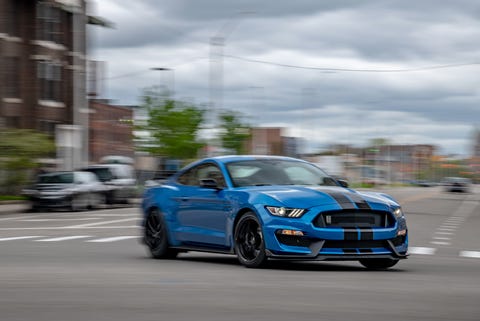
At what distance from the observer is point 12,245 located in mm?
19359

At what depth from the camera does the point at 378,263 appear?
44.3ft

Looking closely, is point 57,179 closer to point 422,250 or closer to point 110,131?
point 422,250

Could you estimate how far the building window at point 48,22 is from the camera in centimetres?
5631

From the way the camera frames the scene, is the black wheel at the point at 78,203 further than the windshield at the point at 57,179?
No

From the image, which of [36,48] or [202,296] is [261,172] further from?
[36,48]

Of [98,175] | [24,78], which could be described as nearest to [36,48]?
[24,78]

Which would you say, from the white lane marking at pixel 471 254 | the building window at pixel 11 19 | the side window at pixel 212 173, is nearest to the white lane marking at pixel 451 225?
the white lane marking at pixel 471 254

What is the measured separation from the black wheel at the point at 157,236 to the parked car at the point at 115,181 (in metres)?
27.6

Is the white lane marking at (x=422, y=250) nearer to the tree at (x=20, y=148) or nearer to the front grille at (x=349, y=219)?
the front grille at (x=349, y=219)

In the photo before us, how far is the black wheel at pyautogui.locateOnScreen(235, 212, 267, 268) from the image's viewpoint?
12891 mm

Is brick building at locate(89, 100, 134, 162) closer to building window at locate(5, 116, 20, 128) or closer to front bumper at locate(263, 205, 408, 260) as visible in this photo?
building window at locate(5, 116, 20, 128)

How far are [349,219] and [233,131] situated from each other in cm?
8989

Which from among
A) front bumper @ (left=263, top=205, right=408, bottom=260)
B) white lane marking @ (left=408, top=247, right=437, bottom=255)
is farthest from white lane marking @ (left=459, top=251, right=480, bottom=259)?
front bumper @ (left=263, top=205, right=408, bottom=260)

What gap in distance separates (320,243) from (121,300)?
365 cm
